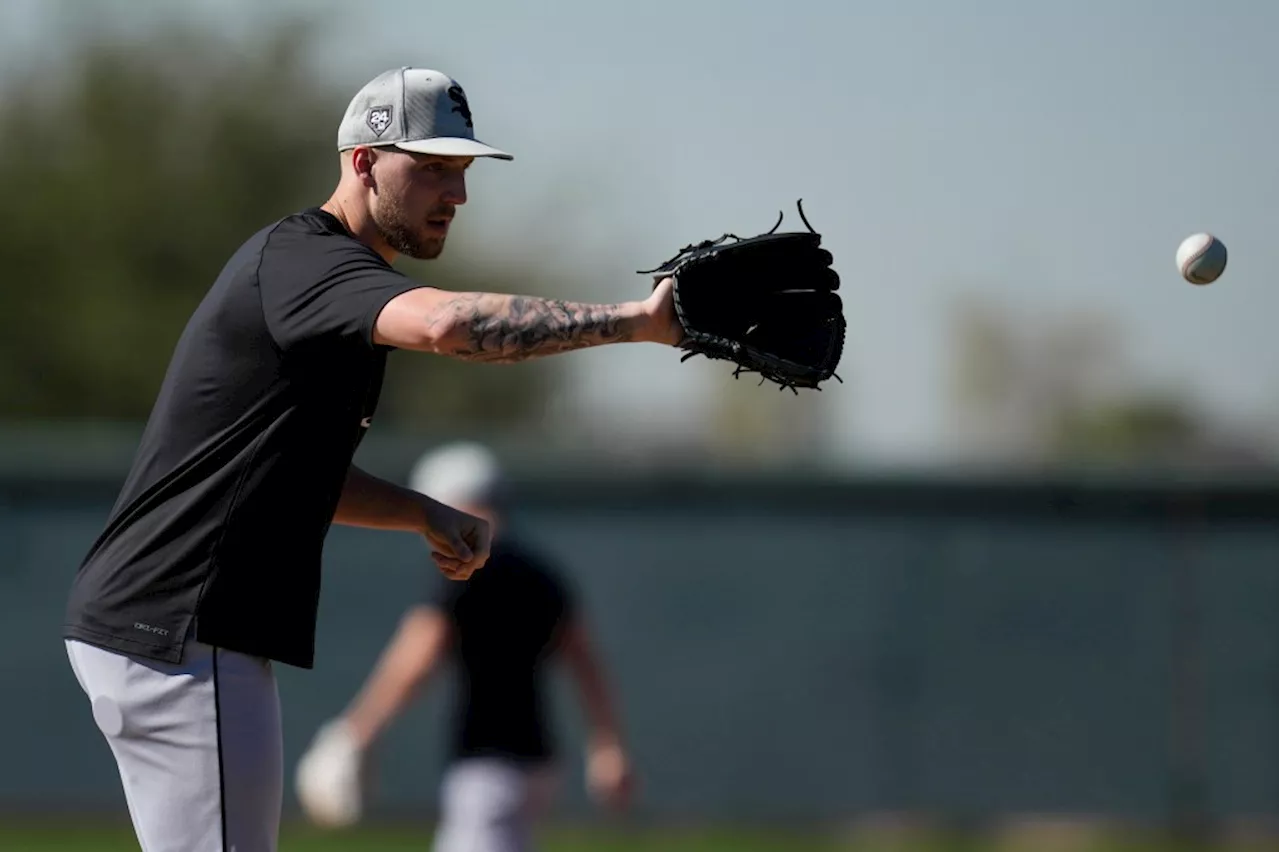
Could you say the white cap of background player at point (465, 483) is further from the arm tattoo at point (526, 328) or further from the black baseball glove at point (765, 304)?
the arm tattoo at point (526, 328)

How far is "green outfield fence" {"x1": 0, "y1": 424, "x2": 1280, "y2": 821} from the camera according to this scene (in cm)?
1465

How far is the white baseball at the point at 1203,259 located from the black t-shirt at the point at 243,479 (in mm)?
2650

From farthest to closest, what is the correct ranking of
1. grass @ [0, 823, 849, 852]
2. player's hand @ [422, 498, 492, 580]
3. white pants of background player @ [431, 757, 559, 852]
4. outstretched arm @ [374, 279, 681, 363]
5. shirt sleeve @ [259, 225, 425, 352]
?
grass @ [0, 823, 849, 852], white pants of background player @ [431, 757, 559, 852], player's hand @ [422, 498, 492, 580], shirt sleeve @ [259, 225, 425, 352], outstretched arm @ [374, 279, 681, 363]

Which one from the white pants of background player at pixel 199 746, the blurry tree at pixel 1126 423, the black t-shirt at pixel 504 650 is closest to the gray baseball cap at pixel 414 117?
the white pants of background player at pixel 199 746

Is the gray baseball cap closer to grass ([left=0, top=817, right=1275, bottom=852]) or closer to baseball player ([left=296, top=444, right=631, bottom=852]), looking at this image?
baseball player ([left=296, top=444, right=631, bottom=852])

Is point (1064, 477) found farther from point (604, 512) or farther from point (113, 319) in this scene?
point (113, 319)

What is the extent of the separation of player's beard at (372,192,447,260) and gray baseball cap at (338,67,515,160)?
13cm

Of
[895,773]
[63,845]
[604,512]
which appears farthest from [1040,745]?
[63,845]

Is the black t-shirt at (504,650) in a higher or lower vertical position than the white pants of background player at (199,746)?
lower

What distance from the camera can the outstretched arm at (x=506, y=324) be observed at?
3.63m

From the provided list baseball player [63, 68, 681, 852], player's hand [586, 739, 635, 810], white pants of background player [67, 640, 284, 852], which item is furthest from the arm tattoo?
player's hand [586, 739, 635, 810]

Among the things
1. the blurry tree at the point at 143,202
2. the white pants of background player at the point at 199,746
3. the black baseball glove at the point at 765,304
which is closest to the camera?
the black baseball glove at the point at 765,304

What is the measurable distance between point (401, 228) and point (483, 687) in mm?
3026

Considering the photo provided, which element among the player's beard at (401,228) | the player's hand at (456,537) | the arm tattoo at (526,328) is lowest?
the player's hand at (456,537)
